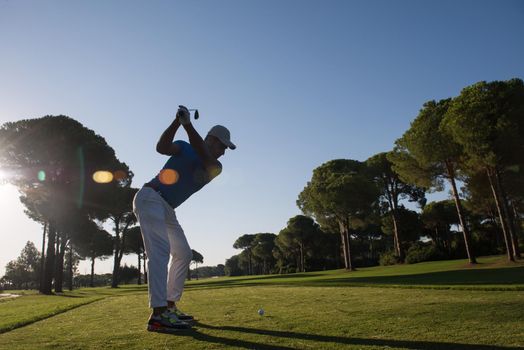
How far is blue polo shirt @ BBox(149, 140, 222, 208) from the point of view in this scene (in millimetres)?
4953

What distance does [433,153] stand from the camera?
100 feet

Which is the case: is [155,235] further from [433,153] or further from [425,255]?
[425,255]

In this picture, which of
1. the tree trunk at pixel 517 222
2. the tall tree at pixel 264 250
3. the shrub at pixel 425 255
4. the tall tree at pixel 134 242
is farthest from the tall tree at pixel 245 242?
the tree trunk at pixel 517 222

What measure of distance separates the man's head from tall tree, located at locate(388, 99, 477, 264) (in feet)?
93.8

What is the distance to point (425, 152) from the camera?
102ft

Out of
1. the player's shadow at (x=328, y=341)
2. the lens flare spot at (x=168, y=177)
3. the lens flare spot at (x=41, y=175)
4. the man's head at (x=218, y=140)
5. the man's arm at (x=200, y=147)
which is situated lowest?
the player's shadow at (x=328, y=341)

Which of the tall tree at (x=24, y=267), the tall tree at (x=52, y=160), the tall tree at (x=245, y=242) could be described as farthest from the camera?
the tall tree at (x=245, y=242)

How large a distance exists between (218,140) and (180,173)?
2.18ft

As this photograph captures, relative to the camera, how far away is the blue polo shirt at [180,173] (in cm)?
495

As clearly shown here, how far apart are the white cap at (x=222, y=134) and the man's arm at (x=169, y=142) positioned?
51 centimetres

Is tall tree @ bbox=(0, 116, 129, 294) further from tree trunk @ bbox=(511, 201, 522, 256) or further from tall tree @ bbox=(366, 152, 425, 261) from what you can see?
tree trunk @ bbox=(511, 201, 522, 256)

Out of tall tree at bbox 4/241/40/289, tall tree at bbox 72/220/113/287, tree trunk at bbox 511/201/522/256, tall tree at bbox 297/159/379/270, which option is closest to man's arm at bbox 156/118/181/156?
tall tree at bbox 297/159/379/270

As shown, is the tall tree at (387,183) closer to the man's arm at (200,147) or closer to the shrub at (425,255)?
the shrub at (425,255)

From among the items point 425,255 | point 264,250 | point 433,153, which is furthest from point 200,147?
point 264,250
